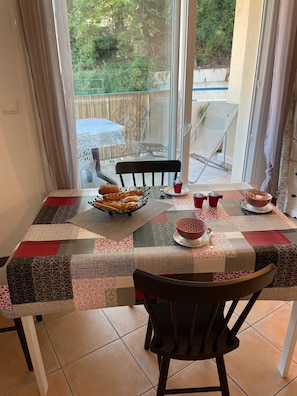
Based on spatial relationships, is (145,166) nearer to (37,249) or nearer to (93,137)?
(93,137)

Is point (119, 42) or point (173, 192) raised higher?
point (119, 42)

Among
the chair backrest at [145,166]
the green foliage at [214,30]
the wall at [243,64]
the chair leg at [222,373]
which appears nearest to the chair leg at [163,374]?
the chair leg at [222,373]

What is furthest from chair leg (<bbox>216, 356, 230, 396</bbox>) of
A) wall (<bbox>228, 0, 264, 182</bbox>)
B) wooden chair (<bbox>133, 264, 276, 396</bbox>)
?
wall (<bbox>228, 0, 264, 182</bbox>)

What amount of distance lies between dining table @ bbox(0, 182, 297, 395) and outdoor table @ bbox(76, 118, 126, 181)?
1.00 m

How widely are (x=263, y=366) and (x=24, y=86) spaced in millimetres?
2135

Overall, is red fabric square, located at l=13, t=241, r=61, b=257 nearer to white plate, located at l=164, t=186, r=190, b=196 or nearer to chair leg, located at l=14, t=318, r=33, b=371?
chair leg, located at l=14, t=318, r=33, b=371

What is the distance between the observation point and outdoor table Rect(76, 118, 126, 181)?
2.26m

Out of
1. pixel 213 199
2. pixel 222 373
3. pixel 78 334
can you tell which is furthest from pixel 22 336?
pixel 213 199

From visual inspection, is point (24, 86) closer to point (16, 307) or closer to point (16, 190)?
point (16, 190)

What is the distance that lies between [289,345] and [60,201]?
1398 mm

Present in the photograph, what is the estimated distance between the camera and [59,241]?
4.20 ft

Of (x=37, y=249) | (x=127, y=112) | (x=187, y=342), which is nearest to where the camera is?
(x=187, y=342)

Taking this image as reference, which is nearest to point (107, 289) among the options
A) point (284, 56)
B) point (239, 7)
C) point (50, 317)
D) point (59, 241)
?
point (59, 241)

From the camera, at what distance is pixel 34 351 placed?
128 centimetres
